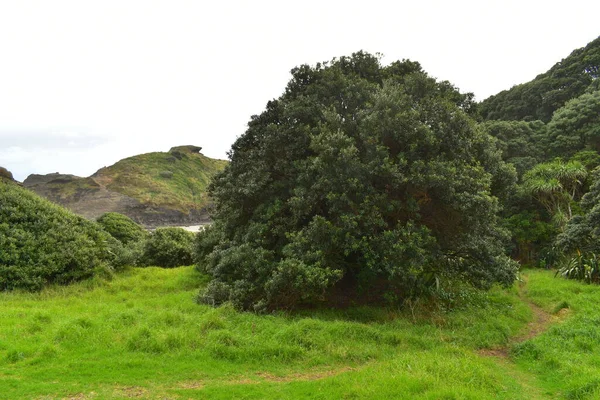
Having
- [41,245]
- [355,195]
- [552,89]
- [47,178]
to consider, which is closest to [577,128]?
[552,89]

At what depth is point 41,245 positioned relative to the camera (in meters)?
14.9

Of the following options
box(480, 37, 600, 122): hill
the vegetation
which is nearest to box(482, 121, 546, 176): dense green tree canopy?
box(480, 37, 600, 122): hill

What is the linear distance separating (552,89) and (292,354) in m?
43.0

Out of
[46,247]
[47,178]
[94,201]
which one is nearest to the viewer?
[46,247]

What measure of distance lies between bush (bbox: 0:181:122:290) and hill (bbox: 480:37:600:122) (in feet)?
130

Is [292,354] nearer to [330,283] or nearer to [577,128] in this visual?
[330,283]

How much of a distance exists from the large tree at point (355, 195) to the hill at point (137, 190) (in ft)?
161

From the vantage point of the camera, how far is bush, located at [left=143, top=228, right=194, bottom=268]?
71.7 ft

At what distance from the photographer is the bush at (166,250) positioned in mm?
21859

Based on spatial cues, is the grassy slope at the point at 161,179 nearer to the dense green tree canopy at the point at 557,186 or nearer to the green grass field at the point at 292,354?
the dense green tree canopy at the point at 557,186

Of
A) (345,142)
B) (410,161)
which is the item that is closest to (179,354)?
(345,142)

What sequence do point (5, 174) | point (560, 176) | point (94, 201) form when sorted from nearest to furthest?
point (5, 174) → point (560, 176) → point (94, 201)

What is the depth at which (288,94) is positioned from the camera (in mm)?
13641

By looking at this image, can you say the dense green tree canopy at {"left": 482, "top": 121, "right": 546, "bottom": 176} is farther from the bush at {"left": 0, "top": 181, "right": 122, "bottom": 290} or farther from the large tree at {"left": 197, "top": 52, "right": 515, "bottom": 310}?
the bush at {"left": 0, "top": 181, "right": 122, "bottom": 290}
